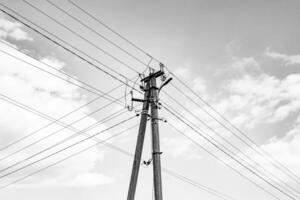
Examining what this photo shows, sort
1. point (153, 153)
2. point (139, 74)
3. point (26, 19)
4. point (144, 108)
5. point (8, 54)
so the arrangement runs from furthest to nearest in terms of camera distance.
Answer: point (139, 74) → point (144, 108) → point (153, 153) → point (8, 54) → point (26, 19)

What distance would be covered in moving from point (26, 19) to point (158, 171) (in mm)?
7339

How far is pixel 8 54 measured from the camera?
11.1 metres

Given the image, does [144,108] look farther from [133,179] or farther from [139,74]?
[133,179]

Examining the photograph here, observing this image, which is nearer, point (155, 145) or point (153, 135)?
point (155, 145)

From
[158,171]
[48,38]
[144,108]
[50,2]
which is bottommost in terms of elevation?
[158,171]

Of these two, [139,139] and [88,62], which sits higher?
[88,62]

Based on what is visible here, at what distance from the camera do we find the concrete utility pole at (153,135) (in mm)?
11352

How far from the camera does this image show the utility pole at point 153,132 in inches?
447

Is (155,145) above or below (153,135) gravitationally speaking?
below

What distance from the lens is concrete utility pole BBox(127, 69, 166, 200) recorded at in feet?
37.2

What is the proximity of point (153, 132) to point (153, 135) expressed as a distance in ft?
0.43

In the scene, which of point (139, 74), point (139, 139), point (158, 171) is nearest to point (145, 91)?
point (139, 74)

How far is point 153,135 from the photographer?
12484 mm

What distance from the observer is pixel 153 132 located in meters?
12.5
